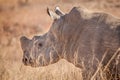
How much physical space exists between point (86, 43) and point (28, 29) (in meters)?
13.7

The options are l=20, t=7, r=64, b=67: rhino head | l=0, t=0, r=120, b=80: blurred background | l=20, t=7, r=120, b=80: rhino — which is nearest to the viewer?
l=20, t=7, r=120, b=80: rhino

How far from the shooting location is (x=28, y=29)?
2056cm

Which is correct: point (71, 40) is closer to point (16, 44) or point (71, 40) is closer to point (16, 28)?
point (16, 44)

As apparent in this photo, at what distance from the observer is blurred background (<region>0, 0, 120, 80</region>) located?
819 centimetres

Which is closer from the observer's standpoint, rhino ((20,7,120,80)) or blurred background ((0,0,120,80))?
rhino ((20,7,120,80))

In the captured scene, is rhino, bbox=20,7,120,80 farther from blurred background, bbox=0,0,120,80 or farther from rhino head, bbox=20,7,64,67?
blurred background, bbox=0,0,120,80

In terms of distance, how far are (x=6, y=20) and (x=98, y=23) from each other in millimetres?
15623

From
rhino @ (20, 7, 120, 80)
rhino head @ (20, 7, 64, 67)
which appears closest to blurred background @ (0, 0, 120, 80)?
rhino head @ (20, 7, 64, 67)

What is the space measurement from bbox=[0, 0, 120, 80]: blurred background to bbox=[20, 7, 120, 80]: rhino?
0.89 ft

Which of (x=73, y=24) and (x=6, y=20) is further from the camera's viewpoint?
(x=6, y=20)

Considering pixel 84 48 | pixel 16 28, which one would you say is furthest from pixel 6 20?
pixel 84 48

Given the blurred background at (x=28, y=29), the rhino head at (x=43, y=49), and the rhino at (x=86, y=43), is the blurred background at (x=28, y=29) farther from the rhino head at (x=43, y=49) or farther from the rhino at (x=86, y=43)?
the rhino at (x=86, y=43)

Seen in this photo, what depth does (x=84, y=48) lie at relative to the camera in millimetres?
6930

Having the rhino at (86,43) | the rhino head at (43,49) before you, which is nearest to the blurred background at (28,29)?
the rhino head at (43,49)
